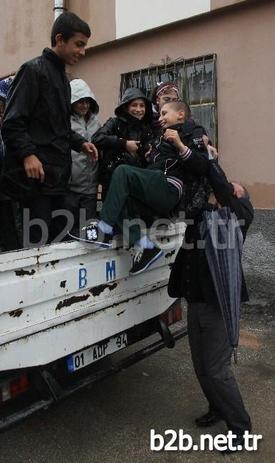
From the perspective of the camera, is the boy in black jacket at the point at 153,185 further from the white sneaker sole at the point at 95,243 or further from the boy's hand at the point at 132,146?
the boy's hand at the point at 132,146

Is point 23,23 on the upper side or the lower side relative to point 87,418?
upper

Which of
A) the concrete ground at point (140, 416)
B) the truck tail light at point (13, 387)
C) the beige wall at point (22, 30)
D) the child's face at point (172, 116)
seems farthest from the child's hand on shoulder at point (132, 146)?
the beige wall at point (22, 30)

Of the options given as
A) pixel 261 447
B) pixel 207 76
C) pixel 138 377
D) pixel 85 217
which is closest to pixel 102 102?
pixel 207 76

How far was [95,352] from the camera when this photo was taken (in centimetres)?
287

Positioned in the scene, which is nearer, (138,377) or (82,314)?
(82,314)

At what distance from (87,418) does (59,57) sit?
7.52ft

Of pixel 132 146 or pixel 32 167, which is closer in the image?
pixel 32 167

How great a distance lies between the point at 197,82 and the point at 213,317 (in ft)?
14.3

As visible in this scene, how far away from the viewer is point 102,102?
7539 millimetres

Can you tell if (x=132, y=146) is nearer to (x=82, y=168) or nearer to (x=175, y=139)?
(x=82, y=168)

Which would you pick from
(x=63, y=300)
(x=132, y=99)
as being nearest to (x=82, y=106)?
(x=132, y=99)

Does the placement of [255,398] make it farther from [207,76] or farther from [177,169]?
[207,76]

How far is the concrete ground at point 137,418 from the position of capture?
281cm

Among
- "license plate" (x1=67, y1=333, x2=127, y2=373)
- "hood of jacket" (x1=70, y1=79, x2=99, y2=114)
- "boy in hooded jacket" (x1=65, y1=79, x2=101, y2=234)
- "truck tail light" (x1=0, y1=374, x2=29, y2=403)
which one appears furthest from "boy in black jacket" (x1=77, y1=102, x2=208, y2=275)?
"hood of jacket" (x1=70, y1=79, x2=99, y2=114)
